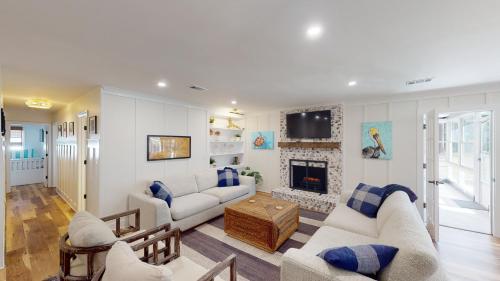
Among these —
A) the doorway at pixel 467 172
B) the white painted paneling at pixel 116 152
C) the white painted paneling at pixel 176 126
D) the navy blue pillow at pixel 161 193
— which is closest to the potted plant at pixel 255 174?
the white painted paneling at pixel 176 126

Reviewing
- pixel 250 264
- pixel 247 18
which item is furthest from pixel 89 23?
pixel 250 264

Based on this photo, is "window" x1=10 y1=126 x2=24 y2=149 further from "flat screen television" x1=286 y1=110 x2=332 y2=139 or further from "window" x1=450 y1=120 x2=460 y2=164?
"window" x1=450 y1=120 x2=460 y2=164

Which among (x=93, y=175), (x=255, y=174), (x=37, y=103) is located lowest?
(x=255, y=174)

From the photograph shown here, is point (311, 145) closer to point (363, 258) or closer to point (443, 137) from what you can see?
point (363, 258)

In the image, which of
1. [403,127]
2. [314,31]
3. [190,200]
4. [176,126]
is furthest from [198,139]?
[403,127]

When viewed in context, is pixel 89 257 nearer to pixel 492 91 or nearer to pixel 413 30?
pixel 413 30

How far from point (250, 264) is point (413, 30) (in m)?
2.88

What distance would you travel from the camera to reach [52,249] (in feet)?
9.30

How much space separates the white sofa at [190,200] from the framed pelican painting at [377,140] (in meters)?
Result: 2.69

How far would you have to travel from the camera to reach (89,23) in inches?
62.6

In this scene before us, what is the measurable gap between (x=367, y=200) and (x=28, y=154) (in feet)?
33.5

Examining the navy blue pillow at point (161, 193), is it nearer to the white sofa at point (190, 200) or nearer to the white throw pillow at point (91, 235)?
the white sofa at point (190, 200)

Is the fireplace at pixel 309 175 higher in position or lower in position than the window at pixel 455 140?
lower

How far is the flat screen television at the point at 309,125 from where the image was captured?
15.8ft
